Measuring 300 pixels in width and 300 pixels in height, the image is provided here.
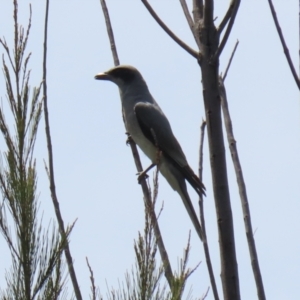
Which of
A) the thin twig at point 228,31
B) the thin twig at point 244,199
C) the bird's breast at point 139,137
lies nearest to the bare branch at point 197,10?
the thin twig at point 228,31

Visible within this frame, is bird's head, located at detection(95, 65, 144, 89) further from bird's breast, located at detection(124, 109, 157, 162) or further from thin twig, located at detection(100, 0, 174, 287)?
thin twig, located at detection(100, 0, 174, 287)

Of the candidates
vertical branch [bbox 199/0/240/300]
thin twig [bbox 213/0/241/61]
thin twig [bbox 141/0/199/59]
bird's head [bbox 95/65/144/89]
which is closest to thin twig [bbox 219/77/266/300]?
vertical branch [bbox 199/0/240/300]

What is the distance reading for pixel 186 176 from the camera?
7145 mm

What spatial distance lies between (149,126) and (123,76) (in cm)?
81

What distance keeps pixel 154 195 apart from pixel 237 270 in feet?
1.32

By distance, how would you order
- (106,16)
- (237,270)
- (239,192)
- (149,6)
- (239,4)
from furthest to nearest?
(106,16) → (239,192) → (149,6) → (239,4) → (237,270)

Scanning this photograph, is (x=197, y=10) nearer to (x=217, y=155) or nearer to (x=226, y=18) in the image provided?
(x=226, y=18)

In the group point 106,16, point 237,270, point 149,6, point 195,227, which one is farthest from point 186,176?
point 237,270

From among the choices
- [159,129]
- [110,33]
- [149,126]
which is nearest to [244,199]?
[110,33]

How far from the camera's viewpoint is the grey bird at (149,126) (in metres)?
7.28

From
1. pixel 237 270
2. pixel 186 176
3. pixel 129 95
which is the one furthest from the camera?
pixel 129 95

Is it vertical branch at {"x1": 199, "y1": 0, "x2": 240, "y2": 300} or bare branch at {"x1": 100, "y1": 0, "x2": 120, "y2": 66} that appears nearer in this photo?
vertical branch at {"x1": 199, "y1": 0, "x2": 240, "y2": 300}

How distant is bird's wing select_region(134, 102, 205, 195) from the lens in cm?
743

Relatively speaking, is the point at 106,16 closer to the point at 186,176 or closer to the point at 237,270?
the point at 237,270
